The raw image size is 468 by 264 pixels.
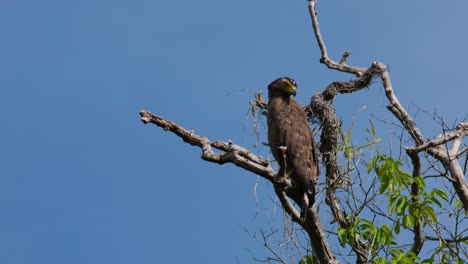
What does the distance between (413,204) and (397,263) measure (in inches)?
21.9

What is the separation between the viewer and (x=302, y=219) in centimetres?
589

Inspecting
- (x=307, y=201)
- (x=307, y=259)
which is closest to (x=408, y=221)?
(x=307, y=201)

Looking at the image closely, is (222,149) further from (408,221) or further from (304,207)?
(408,221)

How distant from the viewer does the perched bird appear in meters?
6.26

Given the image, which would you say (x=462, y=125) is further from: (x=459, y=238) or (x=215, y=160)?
(x=215, y=160)

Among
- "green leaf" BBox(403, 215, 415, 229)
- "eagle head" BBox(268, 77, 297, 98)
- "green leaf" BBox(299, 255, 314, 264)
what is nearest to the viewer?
"green leaf" BBox(403, 215, 415, 229)

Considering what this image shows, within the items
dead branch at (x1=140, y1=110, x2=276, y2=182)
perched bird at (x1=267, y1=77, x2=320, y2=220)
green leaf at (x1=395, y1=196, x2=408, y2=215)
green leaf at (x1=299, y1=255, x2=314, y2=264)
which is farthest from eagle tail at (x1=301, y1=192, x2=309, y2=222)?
green leaf at (x1=395, y1=196, x2=408, y2=215)

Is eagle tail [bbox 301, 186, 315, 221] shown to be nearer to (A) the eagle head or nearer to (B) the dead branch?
(B) the dead branch

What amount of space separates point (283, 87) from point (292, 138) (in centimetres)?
74

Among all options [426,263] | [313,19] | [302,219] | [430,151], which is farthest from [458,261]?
[313,19]

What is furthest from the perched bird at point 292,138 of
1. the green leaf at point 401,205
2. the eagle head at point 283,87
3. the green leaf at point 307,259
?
the green leaf at point 401,205

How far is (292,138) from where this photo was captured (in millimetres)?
6801

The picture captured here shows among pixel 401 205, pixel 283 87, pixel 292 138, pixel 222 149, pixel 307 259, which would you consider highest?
pixel 283 87

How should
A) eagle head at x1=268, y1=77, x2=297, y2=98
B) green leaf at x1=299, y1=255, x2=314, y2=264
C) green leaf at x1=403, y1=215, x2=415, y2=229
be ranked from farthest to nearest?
eagle head at x1=268, y1=77, x2=297, y2=98 → green leaf at x1=299, y1=255, x2=314, y2=264 → green leaf at x1=403, y1=215, x2=415, y2=229
